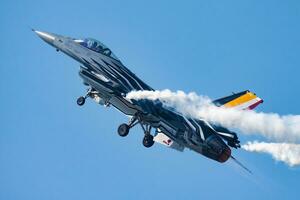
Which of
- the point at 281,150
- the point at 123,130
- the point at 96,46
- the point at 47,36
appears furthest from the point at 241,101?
the point at 47,36

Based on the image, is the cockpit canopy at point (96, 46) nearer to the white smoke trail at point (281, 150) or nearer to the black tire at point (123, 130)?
the black tire at point (123, 130)

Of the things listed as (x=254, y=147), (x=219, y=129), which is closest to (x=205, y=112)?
(x=219, y=129)

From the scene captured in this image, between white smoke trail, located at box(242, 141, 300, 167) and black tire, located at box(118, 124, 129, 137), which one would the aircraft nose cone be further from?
white smoke trail, located at box(242, 141, 300, 167)

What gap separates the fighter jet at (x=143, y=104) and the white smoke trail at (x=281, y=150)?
1.20m

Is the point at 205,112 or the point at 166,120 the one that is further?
the point at 166,120

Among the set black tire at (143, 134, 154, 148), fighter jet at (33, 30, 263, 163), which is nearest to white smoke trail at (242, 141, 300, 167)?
fighter jet at (33, 30, 263, 163)

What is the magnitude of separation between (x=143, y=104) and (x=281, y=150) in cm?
644

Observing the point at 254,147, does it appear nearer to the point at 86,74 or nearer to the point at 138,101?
the point at 138,101

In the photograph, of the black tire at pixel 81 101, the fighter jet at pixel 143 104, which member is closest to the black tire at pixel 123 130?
the fighter jet at pixel 143 104

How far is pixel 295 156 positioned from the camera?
22219 millimetres

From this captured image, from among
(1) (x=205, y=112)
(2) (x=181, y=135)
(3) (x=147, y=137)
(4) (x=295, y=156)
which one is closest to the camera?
(4) (x=295, y=156)

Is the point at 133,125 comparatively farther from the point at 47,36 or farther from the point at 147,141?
the point at 47,36

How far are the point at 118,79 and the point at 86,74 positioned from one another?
1635 mm

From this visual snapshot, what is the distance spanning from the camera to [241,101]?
79.7 ft
